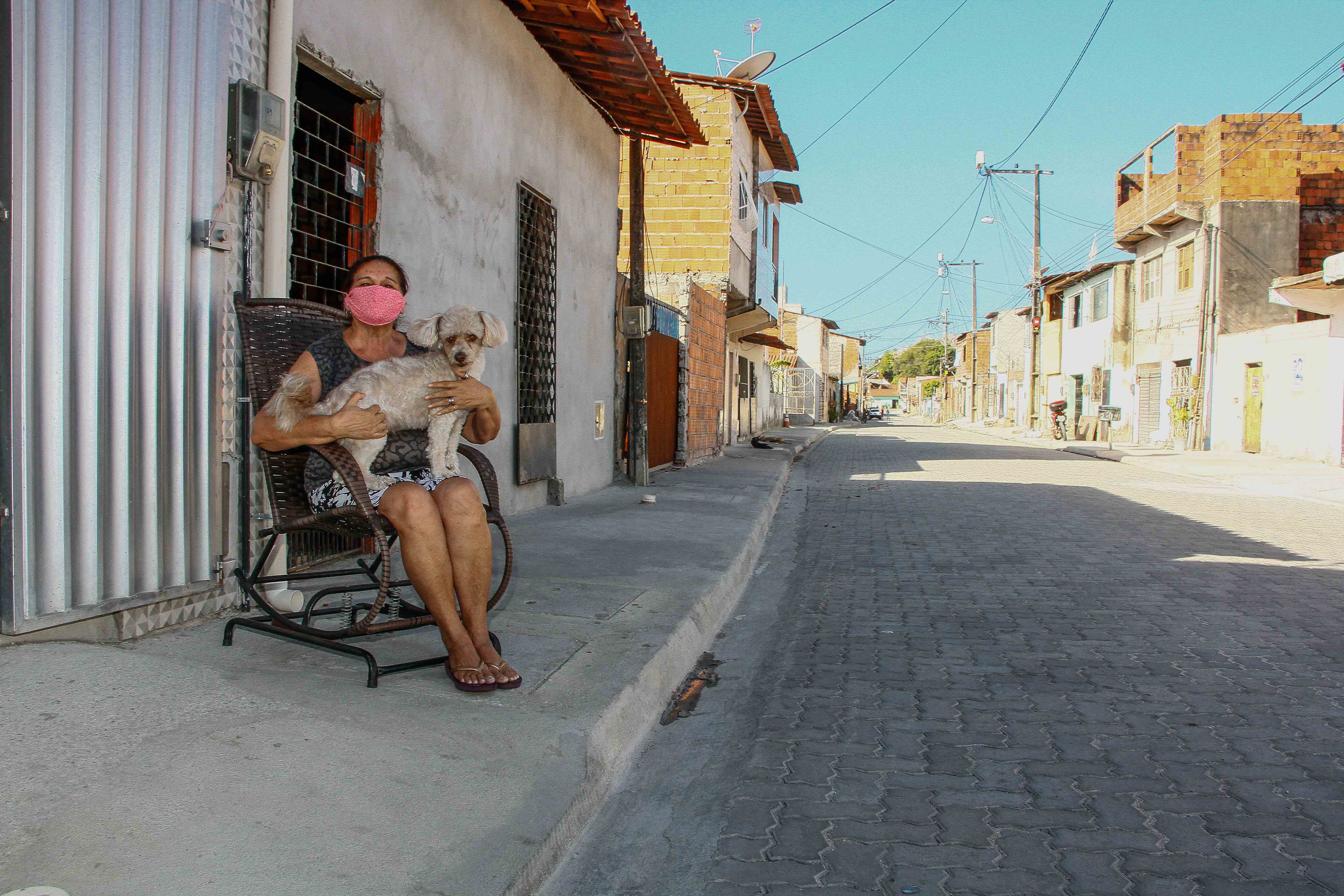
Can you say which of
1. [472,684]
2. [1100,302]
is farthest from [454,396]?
[1100,302]

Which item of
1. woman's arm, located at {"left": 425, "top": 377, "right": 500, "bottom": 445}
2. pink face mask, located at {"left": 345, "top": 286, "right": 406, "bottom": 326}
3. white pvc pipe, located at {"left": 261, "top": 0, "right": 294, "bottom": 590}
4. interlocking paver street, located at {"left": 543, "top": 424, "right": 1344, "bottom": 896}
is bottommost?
interlocking paver street, located at {"left": 543, "top": 424, "right": 1344, "bottom": 896}

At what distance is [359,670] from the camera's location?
3.39 metres

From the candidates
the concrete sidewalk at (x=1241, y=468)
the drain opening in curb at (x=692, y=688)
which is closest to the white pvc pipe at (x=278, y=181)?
the drain opening in curb at (x=692, y=688)

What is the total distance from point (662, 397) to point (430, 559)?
10.7 meters

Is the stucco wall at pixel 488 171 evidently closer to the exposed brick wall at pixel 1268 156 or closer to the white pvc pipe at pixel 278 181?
the white pvc pipe at pixel 278 181

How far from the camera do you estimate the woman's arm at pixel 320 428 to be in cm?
313

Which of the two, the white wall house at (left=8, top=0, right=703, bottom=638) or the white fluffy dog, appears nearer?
the white wall house at (left=8, top=0, right=703, bottom=638)

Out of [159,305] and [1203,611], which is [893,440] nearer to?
[1203,611]

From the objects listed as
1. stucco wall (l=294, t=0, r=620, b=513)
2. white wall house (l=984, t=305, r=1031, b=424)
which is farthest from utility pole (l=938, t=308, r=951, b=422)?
stucco wall (l=294, t=0, r=620, b=513)

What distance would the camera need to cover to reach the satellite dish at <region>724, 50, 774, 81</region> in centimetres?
1566

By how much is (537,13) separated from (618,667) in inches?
221

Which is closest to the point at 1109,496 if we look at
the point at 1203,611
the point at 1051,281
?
the point at 1203,611

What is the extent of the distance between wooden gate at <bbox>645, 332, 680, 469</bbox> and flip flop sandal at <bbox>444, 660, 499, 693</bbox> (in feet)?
30.0

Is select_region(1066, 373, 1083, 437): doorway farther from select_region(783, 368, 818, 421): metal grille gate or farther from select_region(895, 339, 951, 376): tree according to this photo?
select_region(895, 339, 951, 376): tree
